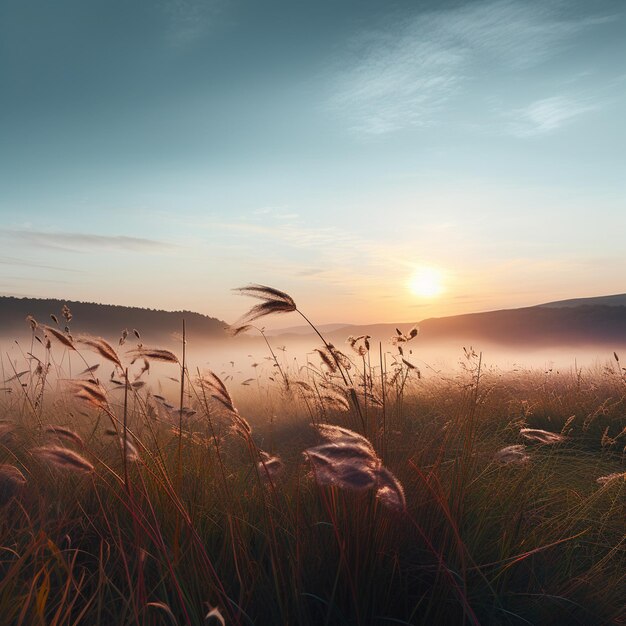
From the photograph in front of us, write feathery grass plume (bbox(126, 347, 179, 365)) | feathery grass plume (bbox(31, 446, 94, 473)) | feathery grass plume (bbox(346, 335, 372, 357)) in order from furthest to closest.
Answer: feathery grass plume (bbox(346, 335, 372, 357)) < feathery grass plume (bbox(126, 347, 179, 365)) < feathery grass plume (bbox(31, 446, 94, 473))

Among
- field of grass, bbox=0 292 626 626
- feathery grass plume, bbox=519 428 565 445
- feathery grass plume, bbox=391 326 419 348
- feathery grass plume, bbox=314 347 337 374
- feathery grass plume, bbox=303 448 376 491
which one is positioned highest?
feathery grass plume, bbox=391 326 419 348

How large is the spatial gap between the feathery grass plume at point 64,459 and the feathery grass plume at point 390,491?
3.10ft

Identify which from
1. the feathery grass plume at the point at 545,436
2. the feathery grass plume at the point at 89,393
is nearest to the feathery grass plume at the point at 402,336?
the feathery grass plume at the point at 545,436

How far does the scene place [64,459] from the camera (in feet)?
6.51

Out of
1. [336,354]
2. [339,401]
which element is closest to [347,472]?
[339,401]

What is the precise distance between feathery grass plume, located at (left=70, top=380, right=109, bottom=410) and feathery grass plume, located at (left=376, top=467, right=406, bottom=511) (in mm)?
1121

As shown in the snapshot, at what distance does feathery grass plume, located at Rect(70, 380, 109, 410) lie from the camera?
2195 mm

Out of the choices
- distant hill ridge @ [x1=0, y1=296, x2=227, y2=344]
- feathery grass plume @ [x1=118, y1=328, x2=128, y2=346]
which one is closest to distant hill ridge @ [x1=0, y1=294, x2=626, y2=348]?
distant hill ridge @ [x1=0, y1=296, x2=227, y2=344]

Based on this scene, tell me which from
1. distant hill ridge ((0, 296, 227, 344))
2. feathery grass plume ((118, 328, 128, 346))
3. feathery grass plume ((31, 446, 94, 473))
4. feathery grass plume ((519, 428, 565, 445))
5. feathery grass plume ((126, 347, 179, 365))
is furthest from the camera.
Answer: distant hill ridge ((0, 296, 227, 344))

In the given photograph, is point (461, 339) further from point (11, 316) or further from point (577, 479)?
point (577, 479)

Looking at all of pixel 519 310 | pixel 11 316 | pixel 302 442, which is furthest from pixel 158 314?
pixel 302 442

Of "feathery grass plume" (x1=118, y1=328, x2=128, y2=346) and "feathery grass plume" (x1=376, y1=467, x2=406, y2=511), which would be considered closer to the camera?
"feathery grass plume" (x1=376, y1=467, x2=406, y2=511)

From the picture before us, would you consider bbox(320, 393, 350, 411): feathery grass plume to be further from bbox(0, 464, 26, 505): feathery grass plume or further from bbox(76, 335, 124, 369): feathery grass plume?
bbox(0, 464, 26, 505): feathery grass plume

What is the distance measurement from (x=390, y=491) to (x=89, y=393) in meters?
1.24
